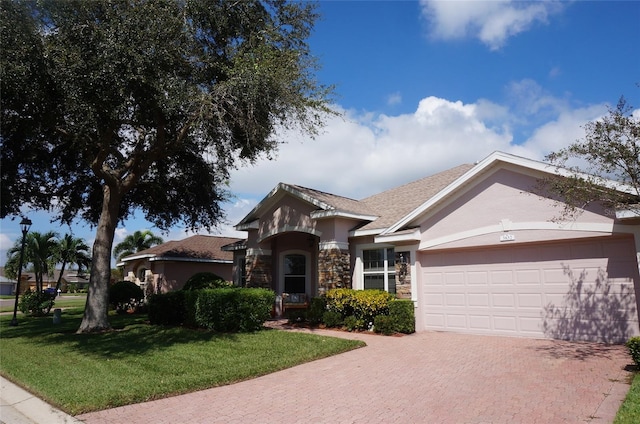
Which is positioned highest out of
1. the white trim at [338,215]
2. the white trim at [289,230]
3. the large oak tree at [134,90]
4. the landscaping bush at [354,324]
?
the large oak tree at [134,90]

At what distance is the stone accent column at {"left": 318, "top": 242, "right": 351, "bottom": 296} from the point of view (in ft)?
48.6

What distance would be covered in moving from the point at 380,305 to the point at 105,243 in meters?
9.53

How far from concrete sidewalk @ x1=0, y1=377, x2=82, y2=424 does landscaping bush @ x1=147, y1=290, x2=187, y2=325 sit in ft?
24.2

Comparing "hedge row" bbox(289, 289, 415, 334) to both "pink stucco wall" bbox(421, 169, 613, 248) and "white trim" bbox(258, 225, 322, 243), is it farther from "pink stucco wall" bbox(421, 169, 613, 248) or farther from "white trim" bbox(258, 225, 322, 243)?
"white trim" bbox(258, 225, 322, 243)

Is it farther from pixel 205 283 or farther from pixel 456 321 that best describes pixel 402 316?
pixel 205 283

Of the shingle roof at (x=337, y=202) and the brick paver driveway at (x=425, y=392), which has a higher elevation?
the shingle roof at (x=337, y=202)

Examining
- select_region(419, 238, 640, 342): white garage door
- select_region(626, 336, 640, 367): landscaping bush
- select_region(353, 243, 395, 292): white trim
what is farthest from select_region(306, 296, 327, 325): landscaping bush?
select_region(626, 336, 640, 367): landscaping bush

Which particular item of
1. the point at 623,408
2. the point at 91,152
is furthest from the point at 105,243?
the point at 623,408

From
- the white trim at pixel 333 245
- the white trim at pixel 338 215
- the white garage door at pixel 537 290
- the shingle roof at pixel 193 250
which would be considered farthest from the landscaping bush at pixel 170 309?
the shingle roof at pixel 193 250

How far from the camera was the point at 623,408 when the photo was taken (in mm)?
5848

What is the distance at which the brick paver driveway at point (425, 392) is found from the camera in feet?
20.0

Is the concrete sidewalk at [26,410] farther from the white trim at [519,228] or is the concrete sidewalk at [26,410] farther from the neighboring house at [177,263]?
the neighboring house at [177,263]

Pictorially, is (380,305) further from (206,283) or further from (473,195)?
(206,283)

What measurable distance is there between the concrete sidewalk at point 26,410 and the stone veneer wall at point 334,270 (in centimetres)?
898
